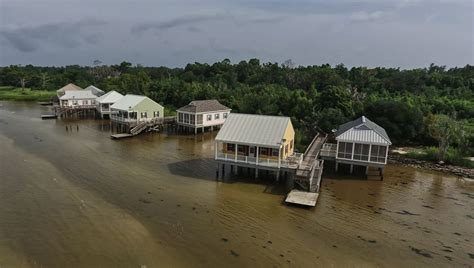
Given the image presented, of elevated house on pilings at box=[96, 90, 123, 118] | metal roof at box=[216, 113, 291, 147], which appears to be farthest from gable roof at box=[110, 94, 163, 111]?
metal roof at box=[216, 113, 291, 147]

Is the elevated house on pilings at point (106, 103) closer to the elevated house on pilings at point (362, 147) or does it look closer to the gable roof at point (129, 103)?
the gable roof at point (129, 103)

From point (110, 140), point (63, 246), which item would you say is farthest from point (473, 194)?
point (110, 140)

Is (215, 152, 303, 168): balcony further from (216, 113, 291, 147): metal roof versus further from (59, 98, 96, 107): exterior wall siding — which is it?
(59, 98, 96, 107): exterior wall siding

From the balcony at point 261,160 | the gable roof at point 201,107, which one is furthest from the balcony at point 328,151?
the gable roof at point 201,107

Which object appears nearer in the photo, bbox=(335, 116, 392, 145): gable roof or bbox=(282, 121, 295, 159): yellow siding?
bbox=(282, 121, 295, 159): yellow siding

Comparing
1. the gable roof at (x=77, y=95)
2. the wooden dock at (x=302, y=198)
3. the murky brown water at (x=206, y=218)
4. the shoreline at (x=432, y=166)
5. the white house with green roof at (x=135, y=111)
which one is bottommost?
the murky brown water at (x=206, y=218)
